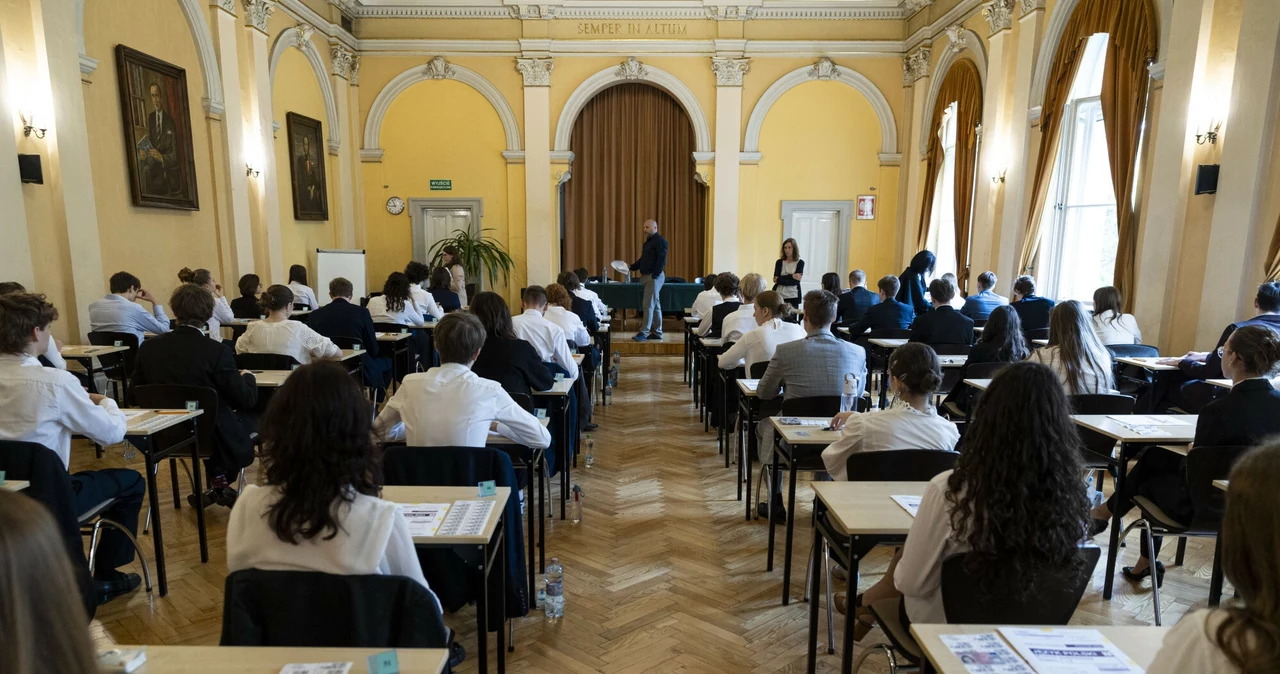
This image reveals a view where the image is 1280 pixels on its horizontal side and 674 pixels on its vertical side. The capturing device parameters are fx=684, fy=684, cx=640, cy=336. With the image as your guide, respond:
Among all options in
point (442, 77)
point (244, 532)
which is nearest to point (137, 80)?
point (442, 77)

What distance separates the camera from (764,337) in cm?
460

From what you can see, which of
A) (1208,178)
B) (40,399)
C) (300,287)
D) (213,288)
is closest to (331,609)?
(40,399)

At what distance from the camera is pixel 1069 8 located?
7578 mm

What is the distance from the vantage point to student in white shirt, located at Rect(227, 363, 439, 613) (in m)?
1.57

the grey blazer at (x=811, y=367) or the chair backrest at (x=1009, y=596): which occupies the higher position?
the grey blazer at (x=811, y=367)

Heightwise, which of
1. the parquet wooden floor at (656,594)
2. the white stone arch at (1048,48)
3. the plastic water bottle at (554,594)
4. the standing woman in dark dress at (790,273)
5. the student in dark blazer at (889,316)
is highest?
the white stone arch at (1048,48)

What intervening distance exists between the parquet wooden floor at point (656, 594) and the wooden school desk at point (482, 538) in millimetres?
579

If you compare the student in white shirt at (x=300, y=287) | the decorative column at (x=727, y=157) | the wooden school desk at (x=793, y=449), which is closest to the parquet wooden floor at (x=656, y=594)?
the wooden school desk at (x=793, y=449)

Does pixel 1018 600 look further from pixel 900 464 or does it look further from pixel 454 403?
pixel 454 403

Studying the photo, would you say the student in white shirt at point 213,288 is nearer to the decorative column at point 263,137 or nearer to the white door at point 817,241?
the decorative column at point 263,137

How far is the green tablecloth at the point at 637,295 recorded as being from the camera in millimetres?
11289

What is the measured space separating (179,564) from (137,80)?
577cm

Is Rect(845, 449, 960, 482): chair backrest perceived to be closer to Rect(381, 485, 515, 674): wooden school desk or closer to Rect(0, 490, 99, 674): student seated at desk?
Rect(381, 485, 515, 674): wooden school desk

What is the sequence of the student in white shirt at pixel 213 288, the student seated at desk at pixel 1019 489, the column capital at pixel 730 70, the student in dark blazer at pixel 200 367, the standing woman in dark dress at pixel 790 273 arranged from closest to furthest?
the student seated at desk at pixel 1019 489 < the student in dark blazer at pixel 200 367 < the student in white shirt at pixel 213 288 < the standing woman in dark dress at pixel 790 273 < the column capital at pixel 730 70
